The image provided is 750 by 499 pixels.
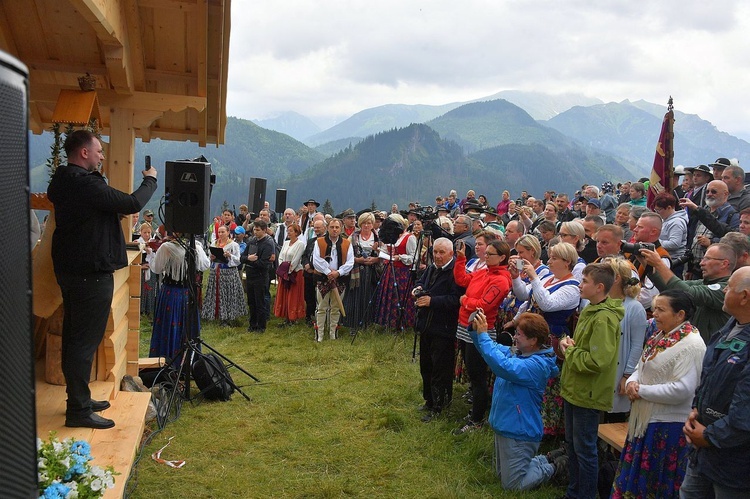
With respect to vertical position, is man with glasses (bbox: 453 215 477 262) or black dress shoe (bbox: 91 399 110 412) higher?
man with glasses (bbox: 453 215 477 262)

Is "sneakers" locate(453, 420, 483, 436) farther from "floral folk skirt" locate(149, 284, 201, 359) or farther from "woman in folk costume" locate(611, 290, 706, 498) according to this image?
"floral folk skirt" locate(149, 284, 201, 359)

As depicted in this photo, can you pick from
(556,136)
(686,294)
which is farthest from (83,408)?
(556,136)

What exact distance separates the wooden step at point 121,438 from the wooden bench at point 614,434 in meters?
3.35

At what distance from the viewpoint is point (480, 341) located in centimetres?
444

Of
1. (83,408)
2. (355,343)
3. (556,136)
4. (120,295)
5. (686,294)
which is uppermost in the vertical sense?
(556,136)

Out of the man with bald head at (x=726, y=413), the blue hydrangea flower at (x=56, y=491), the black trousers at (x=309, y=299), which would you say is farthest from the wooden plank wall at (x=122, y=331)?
the black trousers at (x=309, y=299)

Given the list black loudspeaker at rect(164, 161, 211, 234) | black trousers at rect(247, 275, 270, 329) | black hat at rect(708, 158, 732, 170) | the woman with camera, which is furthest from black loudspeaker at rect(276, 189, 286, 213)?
the woman with camera

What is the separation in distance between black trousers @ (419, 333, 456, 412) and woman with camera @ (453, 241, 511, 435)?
0.29 meters

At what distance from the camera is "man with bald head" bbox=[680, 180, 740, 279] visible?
579cm

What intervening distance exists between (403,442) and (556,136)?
118 m

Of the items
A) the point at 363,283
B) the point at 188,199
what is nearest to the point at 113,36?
the point at 188,199

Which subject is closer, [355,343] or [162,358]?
[162,358]

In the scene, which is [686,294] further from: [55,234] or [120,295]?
[120,295]

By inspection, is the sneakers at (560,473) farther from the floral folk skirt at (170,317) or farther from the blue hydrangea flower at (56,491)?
the floral folk skirt at (170,317)
